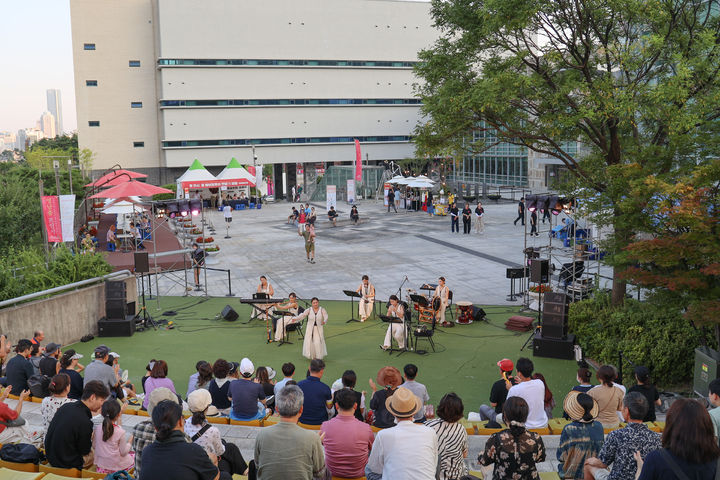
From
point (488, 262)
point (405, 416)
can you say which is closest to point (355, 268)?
point (488, 262)

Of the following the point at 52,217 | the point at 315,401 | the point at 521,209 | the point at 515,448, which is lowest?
Result: the point at 315,401

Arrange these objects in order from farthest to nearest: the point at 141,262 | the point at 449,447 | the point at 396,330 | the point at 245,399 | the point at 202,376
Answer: the point at 141,262 → the point at 396,330 → the point at 202,376 → the point at 245,399 → the point at 449,447

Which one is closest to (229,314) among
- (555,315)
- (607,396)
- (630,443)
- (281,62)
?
(555,315)

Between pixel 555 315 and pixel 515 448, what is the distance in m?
8.47

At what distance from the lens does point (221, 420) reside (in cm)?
805

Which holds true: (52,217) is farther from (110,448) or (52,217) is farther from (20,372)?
(110,448)

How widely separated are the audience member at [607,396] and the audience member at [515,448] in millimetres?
2784

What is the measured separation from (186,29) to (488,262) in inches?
1839

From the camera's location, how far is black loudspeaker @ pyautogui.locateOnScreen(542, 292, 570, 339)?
41.8ft

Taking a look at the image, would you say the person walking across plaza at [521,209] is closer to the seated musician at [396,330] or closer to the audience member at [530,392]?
the seated musician at [396,330]

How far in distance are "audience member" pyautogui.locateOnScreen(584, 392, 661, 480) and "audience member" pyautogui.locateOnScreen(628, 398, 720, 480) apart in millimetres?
1060

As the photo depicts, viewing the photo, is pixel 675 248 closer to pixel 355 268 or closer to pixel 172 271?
pixel 355 268

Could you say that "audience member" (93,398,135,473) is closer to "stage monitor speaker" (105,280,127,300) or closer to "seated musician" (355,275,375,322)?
"stage monitor speaker" (105,280,127,300)

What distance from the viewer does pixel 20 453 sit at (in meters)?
6.12
